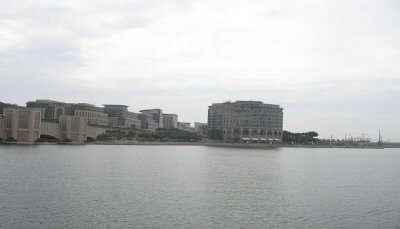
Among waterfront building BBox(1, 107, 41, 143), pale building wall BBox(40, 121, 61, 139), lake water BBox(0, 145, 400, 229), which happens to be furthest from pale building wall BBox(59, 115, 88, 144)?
lake water BBox(0, 145, 400, 229)

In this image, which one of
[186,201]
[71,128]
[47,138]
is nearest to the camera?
[186,201]

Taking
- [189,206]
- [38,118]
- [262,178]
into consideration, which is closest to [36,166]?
[262,178]

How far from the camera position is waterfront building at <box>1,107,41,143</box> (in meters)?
168

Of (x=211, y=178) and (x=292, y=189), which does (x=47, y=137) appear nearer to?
(x=211, y=178)

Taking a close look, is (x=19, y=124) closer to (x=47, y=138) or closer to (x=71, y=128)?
(x=47, y=138)

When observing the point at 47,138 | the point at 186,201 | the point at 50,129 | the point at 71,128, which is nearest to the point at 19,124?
the point at 50,129

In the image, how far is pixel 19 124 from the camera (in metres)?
170

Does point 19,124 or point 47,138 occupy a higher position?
point 19,124

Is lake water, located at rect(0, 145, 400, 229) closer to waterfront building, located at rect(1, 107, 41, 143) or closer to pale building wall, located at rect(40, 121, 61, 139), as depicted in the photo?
waterfront building, located at rect(1, 107, 41, 143)

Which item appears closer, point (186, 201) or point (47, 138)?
point (186, 201)

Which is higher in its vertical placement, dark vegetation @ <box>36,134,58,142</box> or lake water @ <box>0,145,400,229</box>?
dark vegetation @ <box>36,134,58,142</box>

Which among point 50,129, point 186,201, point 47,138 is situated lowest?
point 186,201

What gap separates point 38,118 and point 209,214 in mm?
149173

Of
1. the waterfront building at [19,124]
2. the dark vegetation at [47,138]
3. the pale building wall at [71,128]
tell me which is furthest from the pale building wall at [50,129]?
the waterfront building at [19,124]
